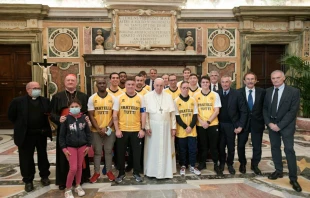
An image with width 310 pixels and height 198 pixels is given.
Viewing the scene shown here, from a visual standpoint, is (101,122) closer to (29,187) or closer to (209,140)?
(29,187)

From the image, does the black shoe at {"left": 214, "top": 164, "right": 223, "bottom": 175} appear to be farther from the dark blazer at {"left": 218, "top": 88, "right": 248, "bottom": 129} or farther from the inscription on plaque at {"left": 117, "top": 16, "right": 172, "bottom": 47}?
the inscription on plaque at {"left": 117, "top": 16, "right": 172, "bottom": 47}

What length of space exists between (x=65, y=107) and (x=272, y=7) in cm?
755

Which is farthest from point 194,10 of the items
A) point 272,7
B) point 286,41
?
point 286,41

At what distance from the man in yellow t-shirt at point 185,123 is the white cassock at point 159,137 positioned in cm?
21

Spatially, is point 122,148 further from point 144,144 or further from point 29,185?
point 29,185

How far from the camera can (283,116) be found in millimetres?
3707

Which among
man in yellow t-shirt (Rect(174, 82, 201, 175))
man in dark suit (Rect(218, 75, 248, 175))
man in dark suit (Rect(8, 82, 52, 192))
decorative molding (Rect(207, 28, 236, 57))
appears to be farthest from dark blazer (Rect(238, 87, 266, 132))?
decorative molding (Rect(207, 28, 236, 57))

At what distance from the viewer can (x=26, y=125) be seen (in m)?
3.64

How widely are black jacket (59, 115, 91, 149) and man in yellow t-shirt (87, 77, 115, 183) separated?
16.0 inches

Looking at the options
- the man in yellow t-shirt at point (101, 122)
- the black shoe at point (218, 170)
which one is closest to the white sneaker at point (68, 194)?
the man in yellow t-shirt at point (101, 122)

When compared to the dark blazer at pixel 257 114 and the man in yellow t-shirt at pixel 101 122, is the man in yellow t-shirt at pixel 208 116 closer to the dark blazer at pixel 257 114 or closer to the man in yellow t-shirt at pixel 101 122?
the dark blazer at pixel 257 114

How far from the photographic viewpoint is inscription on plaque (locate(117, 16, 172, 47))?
8.48 meters

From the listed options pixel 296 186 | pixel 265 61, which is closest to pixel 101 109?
pixel 296 186

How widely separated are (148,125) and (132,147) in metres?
0.41
